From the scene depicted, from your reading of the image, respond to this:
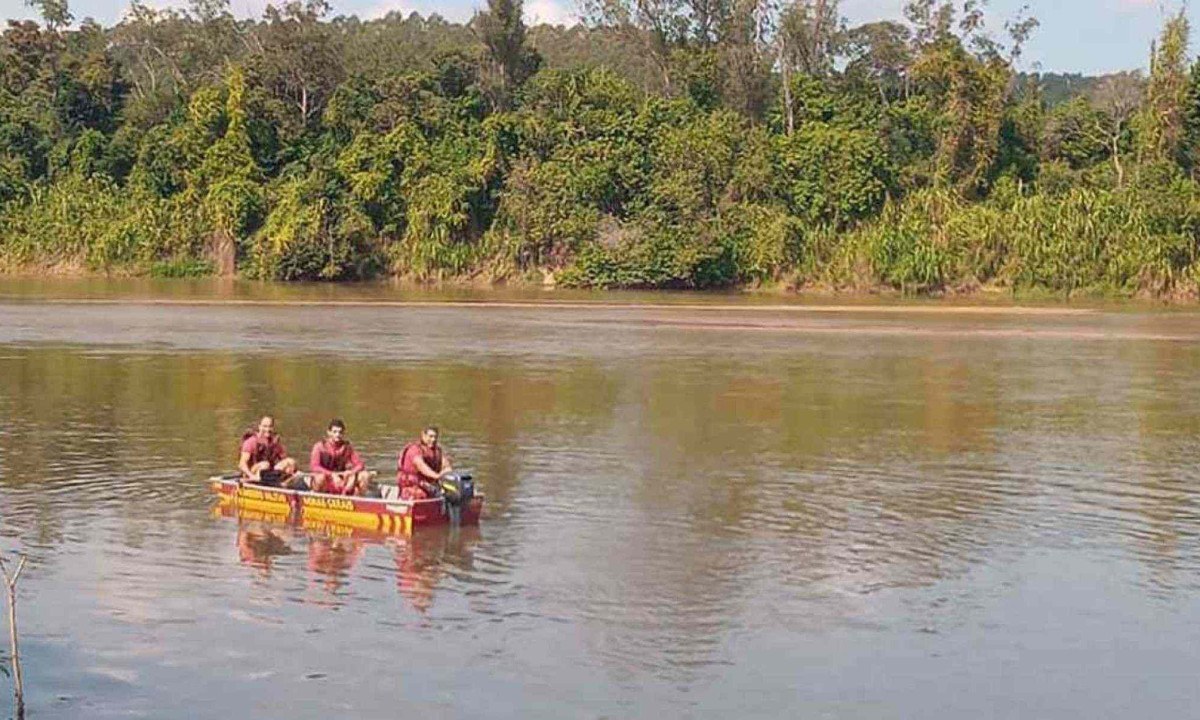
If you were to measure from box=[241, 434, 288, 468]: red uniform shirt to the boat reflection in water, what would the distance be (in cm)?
60

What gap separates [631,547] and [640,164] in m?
55.0

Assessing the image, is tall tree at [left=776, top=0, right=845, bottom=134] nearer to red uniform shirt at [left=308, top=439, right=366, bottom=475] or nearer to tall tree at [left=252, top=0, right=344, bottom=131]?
tall tree at [left=252, top=0, right=344, bottom=131]

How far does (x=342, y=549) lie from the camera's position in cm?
1592

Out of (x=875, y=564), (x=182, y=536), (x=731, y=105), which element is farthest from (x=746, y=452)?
(x=731, y=105)

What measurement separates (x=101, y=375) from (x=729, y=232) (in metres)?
38.7

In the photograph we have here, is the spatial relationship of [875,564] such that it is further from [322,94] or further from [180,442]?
[322,94]

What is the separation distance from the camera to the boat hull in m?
16.3

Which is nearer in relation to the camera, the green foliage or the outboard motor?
the outboard motor

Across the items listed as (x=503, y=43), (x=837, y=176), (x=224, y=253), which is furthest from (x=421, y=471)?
(x=503, y=43)

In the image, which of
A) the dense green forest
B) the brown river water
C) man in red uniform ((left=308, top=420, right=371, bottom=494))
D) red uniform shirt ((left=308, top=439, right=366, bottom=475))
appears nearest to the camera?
the brown river water

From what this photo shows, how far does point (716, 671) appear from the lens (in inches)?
482

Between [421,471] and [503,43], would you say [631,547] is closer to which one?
[421,471]

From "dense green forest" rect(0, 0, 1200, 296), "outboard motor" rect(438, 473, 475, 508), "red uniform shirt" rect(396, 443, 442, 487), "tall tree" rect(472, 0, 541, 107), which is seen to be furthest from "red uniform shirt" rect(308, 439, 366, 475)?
"tall tree" rect(472, 0, 541, 107)

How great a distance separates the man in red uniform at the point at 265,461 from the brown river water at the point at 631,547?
1.76ft
